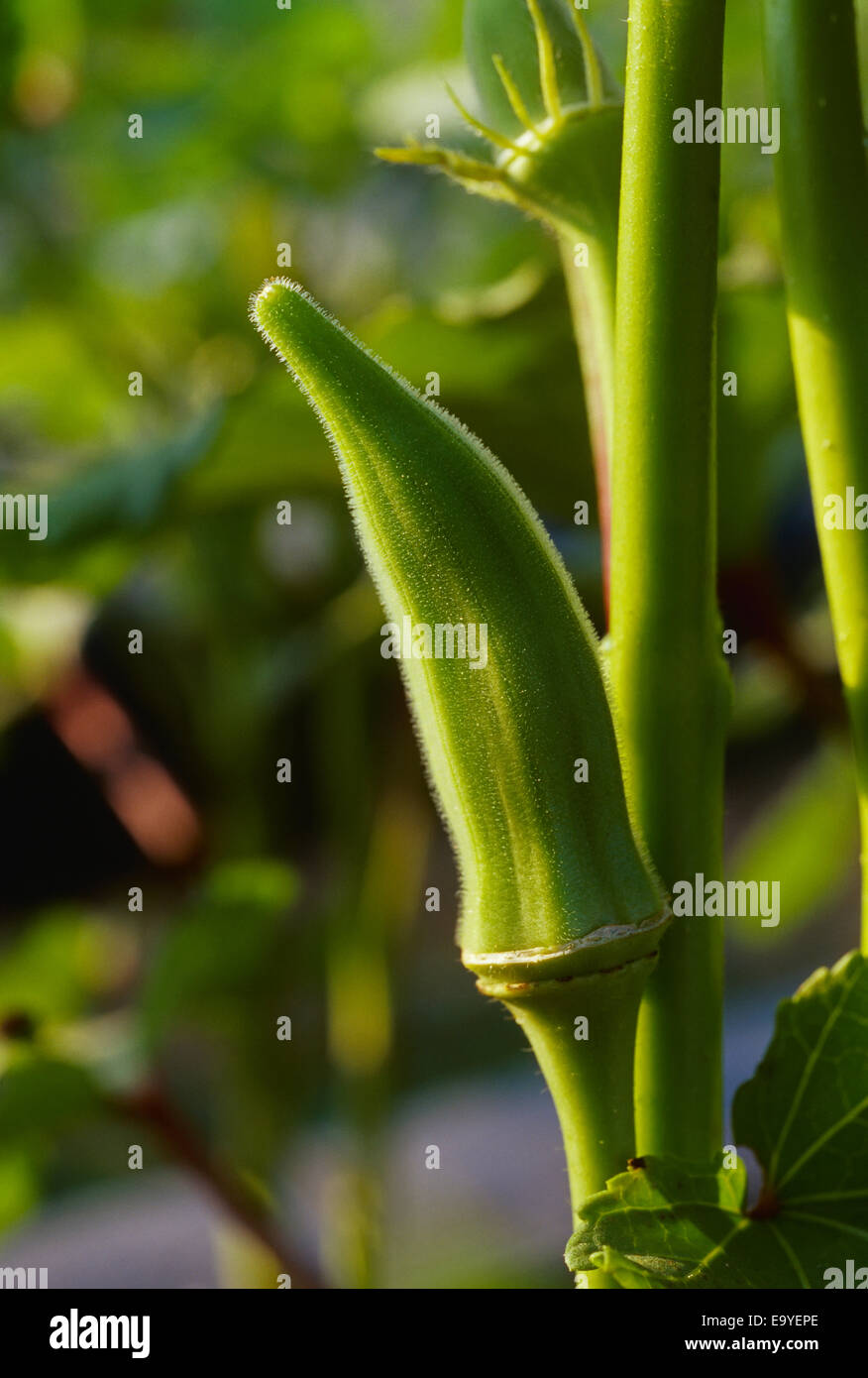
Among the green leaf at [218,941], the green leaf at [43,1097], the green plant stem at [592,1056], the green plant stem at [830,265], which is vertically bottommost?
the green leaf at [43,1097]

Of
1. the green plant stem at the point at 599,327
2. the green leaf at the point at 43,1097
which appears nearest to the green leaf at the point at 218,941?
the green leaf at the point at 43,1097

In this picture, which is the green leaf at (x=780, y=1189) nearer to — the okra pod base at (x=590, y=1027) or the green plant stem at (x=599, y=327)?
the okra pod base at (x=590, y=1027)

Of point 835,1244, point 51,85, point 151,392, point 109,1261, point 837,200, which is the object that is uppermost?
point 51,85

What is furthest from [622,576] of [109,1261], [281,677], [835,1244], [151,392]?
[109,1261]

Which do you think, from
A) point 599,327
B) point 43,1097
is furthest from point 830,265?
point 43,1097

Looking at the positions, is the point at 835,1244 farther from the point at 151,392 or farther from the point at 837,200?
the point at 151,392

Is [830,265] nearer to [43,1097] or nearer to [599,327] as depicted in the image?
[599,327]
